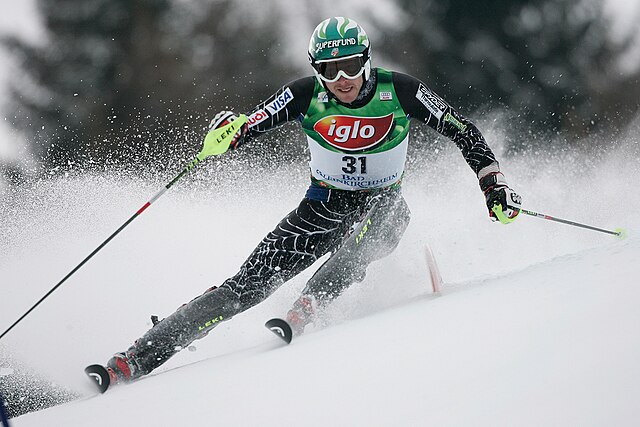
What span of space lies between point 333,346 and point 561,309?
649mm

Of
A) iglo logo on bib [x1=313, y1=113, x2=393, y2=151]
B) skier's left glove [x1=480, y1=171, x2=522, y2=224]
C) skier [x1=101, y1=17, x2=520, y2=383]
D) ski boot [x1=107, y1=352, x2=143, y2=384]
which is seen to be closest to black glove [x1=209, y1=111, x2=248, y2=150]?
skier [x1=101, y1=17, x2=520, y2=383]

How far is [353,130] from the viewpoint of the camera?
2.87 m

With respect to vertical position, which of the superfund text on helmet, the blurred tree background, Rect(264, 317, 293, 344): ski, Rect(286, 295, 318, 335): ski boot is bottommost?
Rect(264, 317, 293, 344): ski

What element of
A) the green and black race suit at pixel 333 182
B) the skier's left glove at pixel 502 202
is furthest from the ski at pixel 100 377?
the skier's left glove at pixel 502 202

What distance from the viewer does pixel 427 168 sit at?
682 cm

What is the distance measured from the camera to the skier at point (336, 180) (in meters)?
2.72

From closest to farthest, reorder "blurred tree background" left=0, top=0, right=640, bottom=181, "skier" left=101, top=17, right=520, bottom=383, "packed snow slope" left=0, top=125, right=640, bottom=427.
A: "packed snow slope" left=0, top=125, right=640, bottom=427 → "skier" left=101, top=17, right=520, bottom=383 → "blurred tree background" left=0, top=0, right=640, bottom=181

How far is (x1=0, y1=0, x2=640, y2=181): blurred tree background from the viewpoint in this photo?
28.3ft

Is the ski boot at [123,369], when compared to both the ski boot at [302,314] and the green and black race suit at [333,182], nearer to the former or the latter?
the green and black race suit at [333,182]

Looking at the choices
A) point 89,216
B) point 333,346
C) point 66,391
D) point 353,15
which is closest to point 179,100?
point 353,15

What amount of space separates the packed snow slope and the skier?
183mm

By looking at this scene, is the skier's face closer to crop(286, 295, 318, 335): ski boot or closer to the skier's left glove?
the skier's left glove

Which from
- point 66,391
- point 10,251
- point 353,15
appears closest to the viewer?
point 66,391

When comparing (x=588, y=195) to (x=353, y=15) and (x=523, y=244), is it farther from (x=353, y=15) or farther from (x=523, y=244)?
(x=353, y=15)
